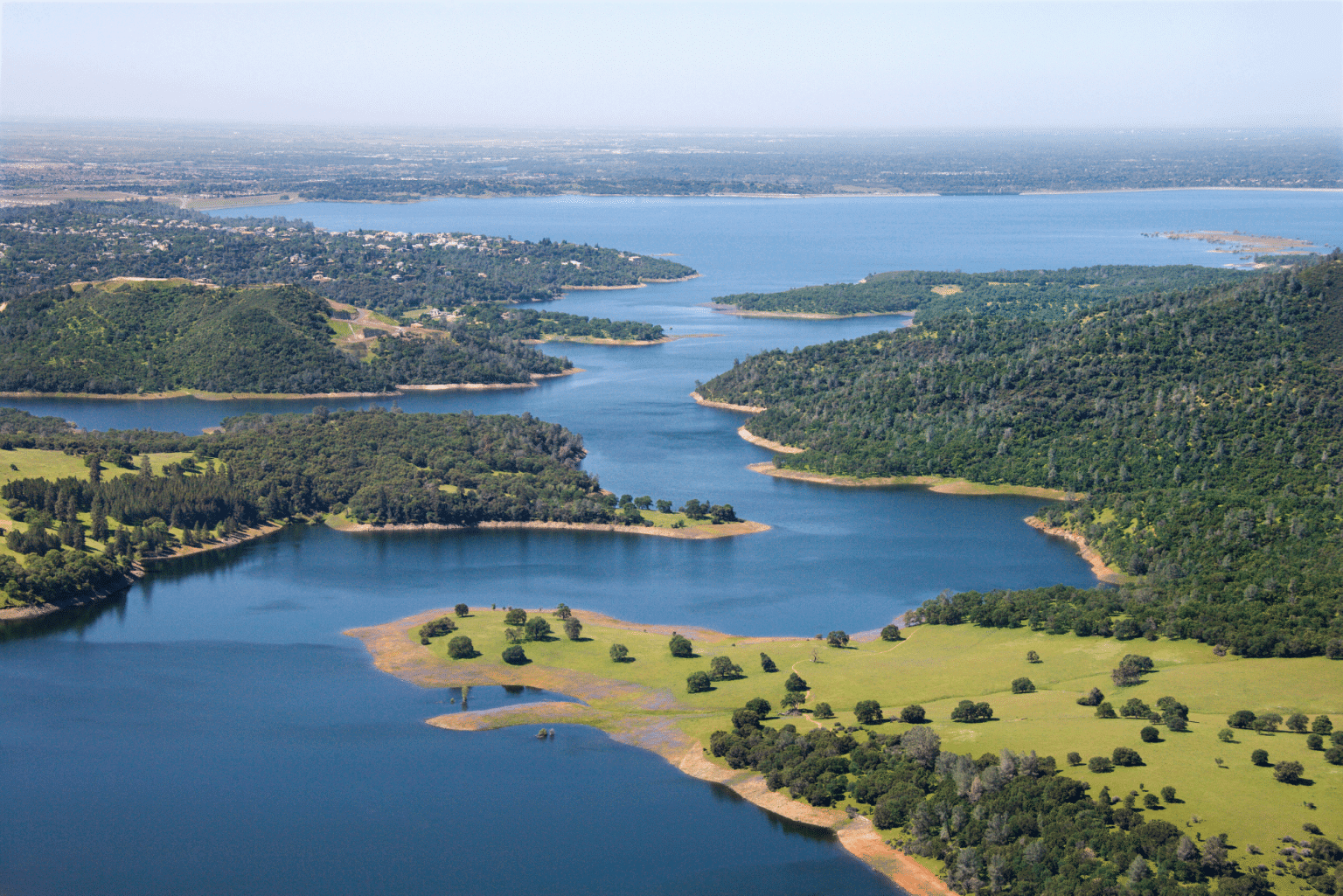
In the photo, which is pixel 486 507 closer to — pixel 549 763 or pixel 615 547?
pixel 615 547

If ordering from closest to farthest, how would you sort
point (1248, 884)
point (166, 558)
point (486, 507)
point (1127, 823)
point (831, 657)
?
1. point (1248, 884)
2. point (1127, 823)
3. point (831, 657)
4. point (166, 558)
5. point (486, 507)

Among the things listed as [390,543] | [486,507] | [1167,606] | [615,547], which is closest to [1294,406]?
[1167,606]

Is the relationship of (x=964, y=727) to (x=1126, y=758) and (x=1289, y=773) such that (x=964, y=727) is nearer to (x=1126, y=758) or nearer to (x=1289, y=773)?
(x=1126, y=758)

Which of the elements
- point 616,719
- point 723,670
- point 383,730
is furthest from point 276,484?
point 723,670

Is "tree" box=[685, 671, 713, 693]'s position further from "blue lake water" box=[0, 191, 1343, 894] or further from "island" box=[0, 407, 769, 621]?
"island" box=[0, 407, 769, 621]

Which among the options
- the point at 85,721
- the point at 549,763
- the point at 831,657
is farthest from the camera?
the point at 831,657

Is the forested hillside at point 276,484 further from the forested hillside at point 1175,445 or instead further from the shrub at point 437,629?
the forested hillside at point 1175,445
